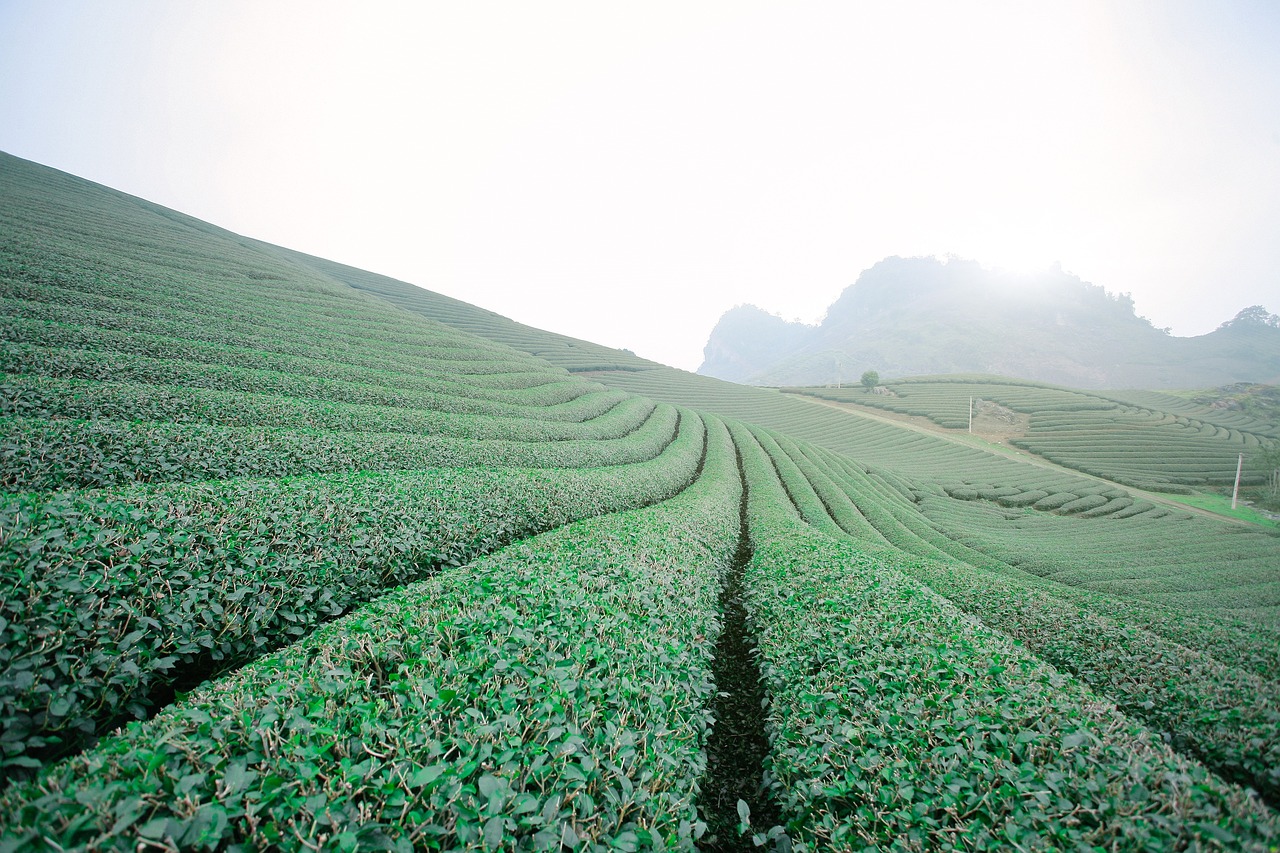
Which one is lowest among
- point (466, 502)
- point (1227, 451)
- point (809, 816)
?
point (809, 816)

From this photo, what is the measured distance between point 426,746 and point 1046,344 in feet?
636

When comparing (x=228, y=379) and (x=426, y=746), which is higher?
(x=228, y=379)

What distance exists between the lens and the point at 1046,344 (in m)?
143

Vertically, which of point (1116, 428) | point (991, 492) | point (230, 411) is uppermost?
point (1116, 428)

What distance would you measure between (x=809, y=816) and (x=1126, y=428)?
57.4 m

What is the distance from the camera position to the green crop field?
2.62 metres

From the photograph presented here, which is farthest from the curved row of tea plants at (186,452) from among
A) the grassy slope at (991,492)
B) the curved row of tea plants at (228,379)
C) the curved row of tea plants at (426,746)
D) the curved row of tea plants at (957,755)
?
the grassy slope at (991,492)

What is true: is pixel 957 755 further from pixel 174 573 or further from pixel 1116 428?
pixel 1116 428

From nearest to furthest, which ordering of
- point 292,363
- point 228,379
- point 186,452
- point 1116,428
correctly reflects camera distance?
point 186,452, point 228,379, point 292,363, point 1116,428

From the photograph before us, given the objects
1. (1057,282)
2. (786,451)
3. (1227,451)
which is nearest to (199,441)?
(786,451)

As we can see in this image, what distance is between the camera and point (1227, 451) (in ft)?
105

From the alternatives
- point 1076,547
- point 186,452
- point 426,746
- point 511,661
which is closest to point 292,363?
point 186,452

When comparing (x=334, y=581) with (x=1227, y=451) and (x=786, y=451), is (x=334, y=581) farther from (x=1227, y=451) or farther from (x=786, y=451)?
(x=1227, y=451)

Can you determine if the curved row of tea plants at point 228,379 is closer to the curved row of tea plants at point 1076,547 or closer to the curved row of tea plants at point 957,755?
the curved row of tea plants at point 1076,547
